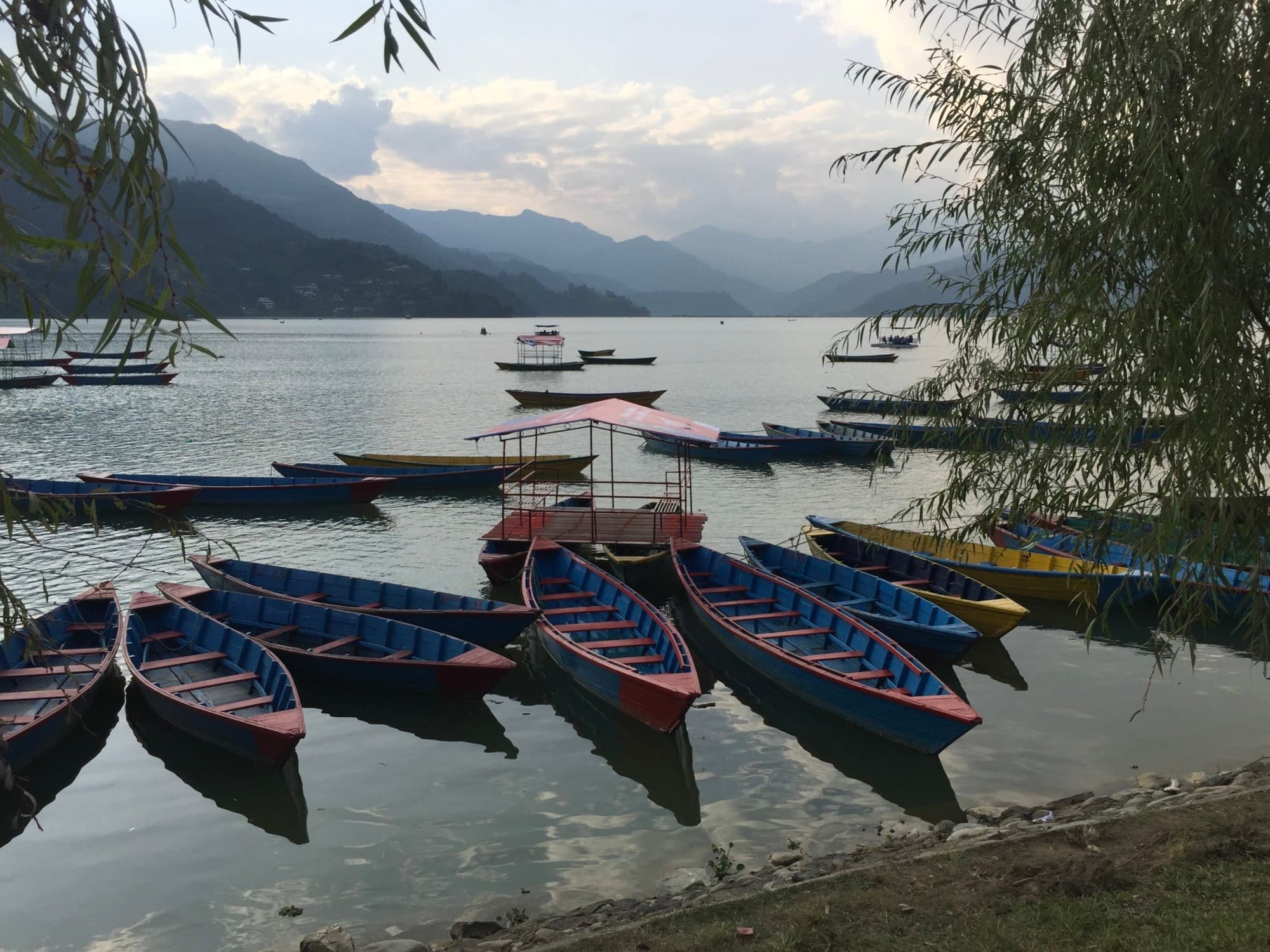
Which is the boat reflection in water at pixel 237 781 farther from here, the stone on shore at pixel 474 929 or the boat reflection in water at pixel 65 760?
the stone on shore at pixel 474 929

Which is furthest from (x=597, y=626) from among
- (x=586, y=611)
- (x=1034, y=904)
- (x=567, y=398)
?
(x=567, y=398)

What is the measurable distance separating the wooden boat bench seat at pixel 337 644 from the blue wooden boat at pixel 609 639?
305 cm

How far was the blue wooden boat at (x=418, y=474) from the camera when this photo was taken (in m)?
30.8

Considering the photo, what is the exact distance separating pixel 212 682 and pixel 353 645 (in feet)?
7.96

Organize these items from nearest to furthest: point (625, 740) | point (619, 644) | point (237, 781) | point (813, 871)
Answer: point (813, 871) → point (237, 781) → point (625, 740) → point (619, 644)

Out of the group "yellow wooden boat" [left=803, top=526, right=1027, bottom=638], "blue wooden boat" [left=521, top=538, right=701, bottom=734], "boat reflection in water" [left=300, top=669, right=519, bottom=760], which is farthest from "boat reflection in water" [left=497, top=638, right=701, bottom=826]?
"yellow wooden boat" [left=803, top=526, right=1027, bottom=638]

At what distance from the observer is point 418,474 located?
31.1 m

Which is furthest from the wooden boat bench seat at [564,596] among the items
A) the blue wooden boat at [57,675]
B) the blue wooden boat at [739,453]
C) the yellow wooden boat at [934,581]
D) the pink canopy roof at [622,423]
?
the blue wooden boat at [739,453]

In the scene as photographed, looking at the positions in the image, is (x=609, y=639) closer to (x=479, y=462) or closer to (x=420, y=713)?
(x=420, y=713)

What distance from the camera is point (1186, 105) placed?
5.84 meters

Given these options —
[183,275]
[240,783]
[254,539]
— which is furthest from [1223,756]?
[254,539]

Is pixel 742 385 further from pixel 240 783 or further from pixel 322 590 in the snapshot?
pixel 240 783

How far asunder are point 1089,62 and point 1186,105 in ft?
2.65

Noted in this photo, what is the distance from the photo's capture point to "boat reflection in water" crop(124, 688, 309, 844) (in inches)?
442
